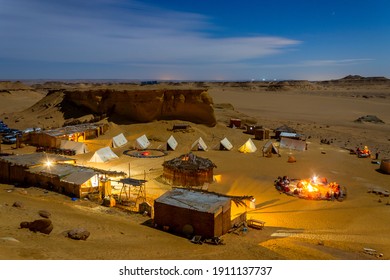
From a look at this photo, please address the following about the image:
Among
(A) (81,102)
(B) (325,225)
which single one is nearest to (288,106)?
(A) (81,102)

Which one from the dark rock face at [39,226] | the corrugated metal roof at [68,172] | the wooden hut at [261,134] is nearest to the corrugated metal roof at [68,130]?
the corrugated metal roof at [68,172]

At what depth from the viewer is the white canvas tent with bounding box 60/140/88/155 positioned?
30.7 m

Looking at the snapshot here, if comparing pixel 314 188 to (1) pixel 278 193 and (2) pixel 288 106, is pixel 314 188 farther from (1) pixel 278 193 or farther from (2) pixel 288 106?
(2) pixel 288 106

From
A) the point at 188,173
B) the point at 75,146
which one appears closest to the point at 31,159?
the point at 75,146

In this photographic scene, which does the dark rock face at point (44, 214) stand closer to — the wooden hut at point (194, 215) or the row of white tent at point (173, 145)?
the wooden hut at point (194, 215)

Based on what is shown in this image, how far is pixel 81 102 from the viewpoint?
46.5 m

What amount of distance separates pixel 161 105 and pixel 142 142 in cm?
737

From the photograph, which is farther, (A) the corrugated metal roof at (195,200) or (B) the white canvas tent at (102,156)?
(B) the white canvas tent at (102,156)

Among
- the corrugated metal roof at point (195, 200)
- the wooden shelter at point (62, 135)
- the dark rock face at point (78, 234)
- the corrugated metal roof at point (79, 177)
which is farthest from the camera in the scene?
the wooden shelter at point (62, 135)

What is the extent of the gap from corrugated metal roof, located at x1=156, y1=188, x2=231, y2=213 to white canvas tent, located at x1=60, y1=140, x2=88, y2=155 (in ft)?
53.2

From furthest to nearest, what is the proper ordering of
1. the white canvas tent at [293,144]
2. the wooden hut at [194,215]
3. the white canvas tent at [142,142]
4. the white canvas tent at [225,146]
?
the white canvas tent at [293,144]
the white canvas tent at [225,146]
the white canvas tent at [142,142]
the wooden hut at [194,215]

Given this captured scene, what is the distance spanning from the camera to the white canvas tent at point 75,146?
101 feet

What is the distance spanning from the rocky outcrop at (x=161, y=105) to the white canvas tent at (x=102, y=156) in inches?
445
